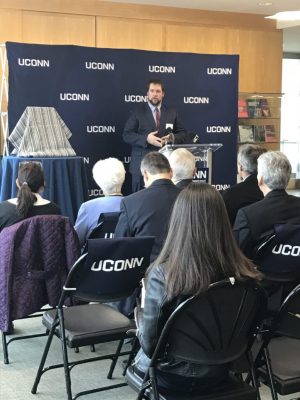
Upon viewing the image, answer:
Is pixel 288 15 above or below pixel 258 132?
above

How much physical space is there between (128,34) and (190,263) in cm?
723

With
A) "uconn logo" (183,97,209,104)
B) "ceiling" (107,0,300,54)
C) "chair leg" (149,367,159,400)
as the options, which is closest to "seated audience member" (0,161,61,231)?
"chair leg" (149,367,159,400)

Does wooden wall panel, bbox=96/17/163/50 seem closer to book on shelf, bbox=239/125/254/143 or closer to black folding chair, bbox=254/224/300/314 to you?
book on shelf, bbox=239/125/254/143

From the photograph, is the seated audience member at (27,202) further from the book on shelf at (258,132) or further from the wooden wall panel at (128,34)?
the book on shelf at (258,132)

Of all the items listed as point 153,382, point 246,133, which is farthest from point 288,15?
point 153,382

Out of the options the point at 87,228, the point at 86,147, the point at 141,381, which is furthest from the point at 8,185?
the point at 141,381

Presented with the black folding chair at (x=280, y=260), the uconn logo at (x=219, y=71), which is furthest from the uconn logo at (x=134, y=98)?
the black folding chair at (x=280, y=260)

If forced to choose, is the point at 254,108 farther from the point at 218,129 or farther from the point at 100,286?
the point at 100,286

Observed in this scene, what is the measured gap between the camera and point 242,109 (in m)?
9.20

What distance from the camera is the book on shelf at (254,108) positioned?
9.13 meters

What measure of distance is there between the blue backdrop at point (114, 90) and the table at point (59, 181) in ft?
2.34

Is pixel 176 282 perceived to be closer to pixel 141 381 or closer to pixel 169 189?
pixel 141 381

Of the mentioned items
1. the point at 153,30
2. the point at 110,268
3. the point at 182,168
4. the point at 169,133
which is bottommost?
the point at 110,268

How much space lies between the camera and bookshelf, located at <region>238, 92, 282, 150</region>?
909 centimetres
